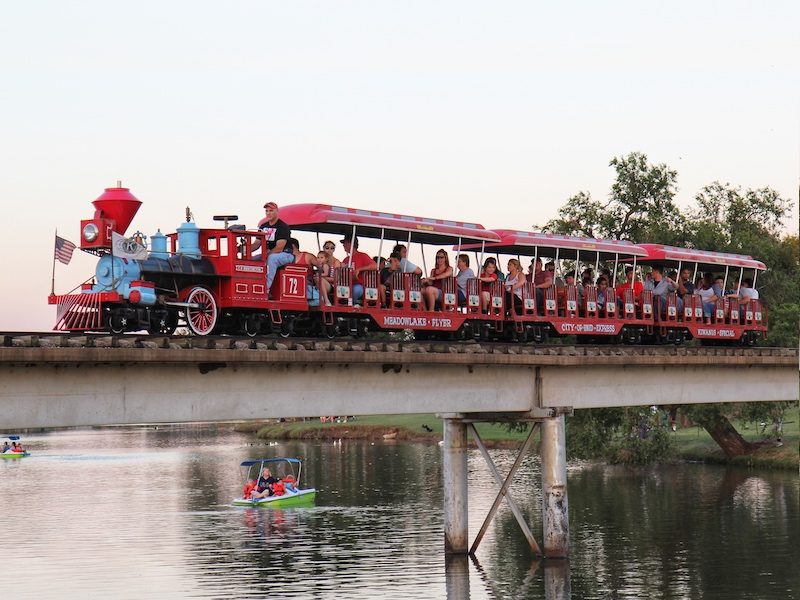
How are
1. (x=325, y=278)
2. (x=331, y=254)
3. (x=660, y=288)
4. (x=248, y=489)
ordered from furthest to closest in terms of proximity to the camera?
(x=248, y=489)
(x=660, y=288)
(x=331, y=254)
(x=325, y=278)

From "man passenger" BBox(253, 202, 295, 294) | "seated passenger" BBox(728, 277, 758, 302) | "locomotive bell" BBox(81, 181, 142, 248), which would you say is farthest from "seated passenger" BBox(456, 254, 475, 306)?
"seated passenger" BBox(728, 277, 758, 302)

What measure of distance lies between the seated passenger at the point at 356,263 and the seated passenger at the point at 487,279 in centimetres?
421

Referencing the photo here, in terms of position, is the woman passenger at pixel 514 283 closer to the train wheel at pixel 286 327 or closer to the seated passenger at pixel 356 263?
the seated passenger at pixel 356 263

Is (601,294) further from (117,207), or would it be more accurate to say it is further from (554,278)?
(117,207)

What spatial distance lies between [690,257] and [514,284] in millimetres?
9973

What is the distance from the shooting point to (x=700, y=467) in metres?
62.8

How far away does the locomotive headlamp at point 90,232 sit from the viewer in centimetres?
2503

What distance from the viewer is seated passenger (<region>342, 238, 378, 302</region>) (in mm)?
29656

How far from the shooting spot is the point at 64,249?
2494 cm

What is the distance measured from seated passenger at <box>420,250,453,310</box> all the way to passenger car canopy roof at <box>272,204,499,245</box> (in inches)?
27.2

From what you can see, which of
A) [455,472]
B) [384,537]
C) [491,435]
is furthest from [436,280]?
[491,435]

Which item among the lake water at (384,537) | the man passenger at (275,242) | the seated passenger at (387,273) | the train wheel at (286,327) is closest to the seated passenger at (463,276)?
the seated passenger at (387,273)

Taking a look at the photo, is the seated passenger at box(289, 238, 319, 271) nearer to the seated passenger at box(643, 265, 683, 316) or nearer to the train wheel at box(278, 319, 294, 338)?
the train wheel at box(278, 319, 294, 338)

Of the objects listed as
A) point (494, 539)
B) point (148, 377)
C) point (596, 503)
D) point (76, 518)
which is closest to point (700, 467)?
point (596, 503)
